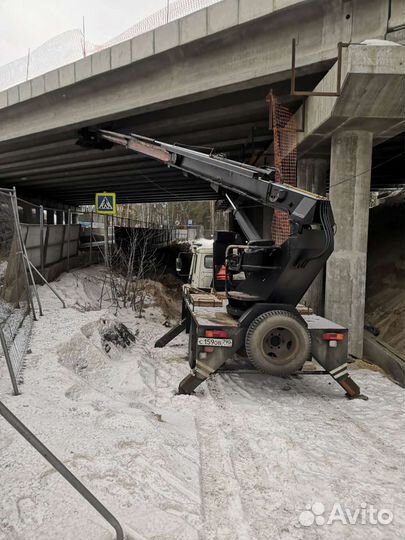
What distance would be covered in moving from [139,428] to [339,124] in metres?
6.99

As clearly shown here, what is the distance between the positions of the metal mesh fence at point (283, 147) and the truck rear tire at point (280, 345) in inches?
157

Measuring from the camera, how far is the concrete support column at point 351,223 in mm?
7902

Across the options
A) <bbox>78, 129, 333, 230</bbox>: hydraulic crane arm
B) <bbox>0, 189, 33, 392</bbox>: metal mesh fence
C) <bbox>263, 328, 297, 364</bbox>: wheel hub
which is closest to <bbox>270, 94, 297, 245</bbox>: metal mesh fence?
<bbox>78, 129, 333, 230</bbox>: hydraulic crane arm

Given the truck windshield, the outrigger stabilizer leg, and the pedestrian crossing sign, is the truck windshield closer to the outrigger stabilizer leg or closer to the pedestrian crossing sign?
the outrigger stabilizer leg

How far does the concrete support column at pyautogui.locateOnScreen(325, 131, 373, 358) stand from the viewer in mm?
7902

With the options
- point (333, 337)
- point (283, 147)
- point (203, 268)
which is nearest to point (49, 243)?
point (203, 268)

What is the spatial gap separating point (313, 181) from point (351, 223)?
108 inches

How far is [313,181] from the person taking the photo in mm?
10234

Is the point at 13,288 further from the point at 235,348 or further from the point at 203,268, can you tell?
the point at 235,348

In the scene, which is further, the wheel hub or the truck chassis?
the truck chassis

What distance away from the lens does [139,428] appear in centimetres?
368

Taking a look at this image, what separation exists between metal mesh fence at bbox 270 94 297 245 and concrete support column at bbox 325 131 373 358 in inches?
53.0

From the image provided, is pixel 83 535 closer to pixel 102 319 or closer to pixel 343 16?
pixel 102 319

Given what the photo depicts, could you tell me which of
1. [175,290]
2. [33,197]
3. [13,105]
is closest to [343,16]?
[175,290]
